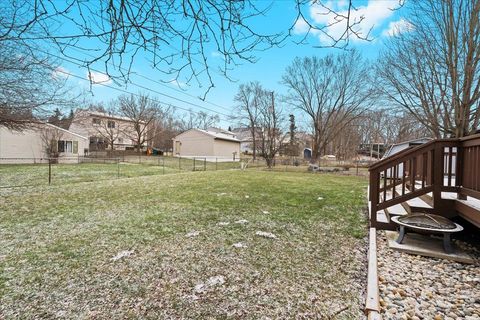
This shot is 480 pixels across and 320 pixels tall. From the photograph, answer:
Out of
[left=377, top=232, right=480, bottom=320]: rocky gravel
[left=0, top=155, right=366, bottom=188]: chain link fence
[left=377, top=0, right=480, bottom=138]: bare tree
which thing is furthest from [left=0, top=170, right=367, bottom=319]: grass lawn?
[left=377, top=0, right=480, bottom=138]: bare tree

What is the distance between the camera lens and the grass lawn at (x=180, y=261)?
2.04m

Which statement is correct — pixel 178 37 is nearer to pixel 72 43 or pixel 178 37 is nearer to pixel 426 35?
pixel 72 43

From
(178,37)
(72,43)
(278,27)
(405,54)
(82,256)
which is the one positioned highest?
(405,54)

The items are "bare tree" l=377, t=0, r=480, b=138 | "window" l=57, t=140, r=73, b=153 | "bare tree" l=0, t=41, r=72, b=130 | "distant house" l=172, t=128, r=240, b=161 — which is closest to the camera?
"bare tree" l=0, t=41, r=72, b=130

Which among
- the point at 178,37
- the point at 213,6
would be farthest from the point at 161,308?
the point at 213,6

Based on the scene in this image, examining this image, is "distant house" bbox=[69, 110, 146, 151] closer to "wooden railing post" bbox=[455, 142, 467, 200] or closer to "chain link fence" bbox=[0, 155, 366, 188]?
"chain link fence" bbox=[0, 155, 366, 188]

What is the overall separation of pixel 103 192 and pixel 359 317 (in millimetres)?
7429

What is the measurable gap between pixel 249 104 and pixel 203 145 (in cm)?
701

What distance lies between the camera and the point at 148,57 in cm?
185

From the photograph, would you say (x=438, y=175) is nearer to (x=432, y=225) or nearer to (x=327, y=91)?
(x=432, y=225)

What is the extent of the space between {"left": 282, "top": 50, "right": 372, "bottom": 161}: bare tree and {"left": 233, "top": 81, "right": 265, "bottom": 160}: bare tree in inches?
136

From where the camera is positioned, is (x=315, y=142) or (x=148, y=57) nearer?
(x=148, y=57)

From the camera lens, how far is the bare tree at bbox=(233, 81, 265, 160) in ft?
83.2

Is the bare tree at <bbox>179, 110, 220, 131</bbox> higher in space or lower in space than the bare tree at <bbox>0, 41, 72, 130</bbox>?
higher
